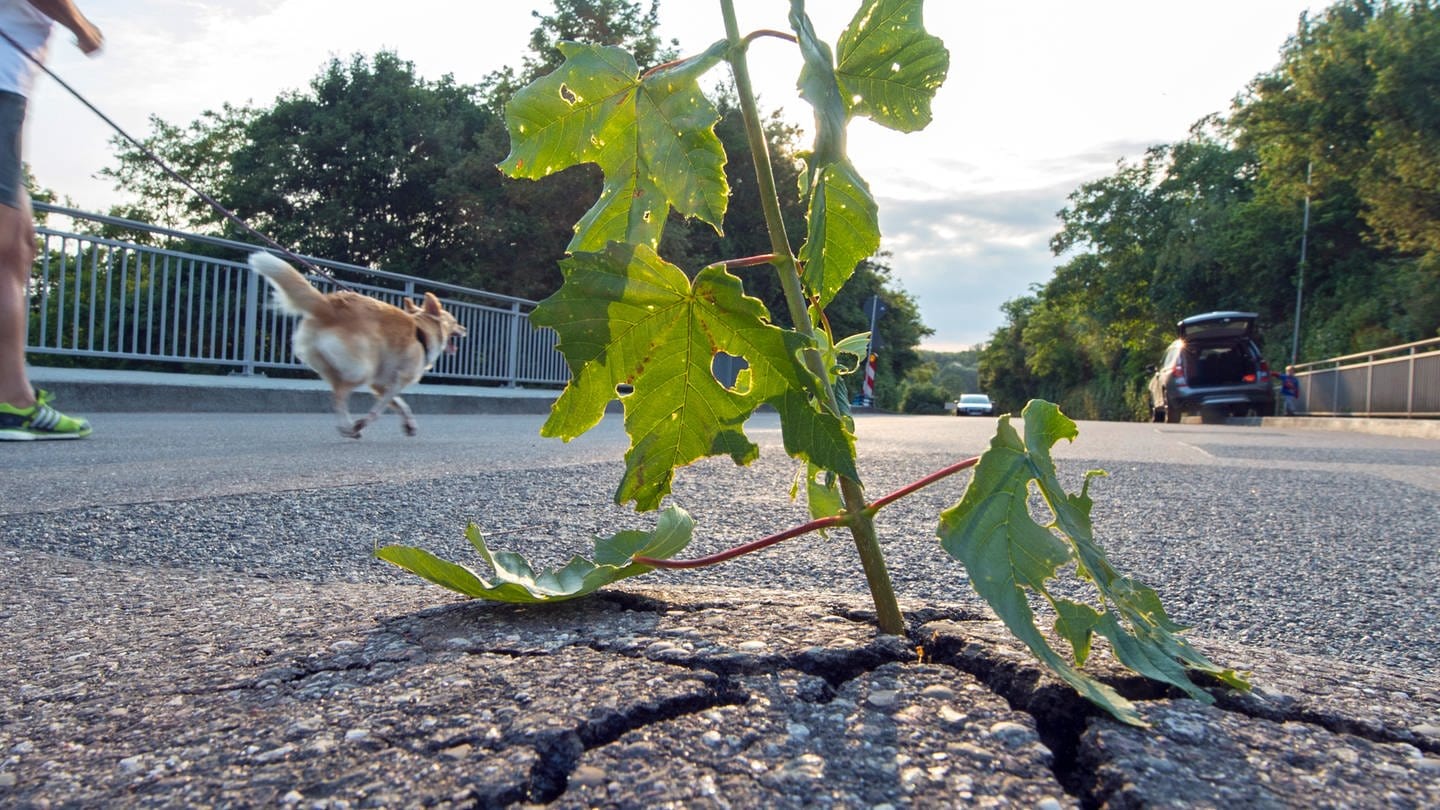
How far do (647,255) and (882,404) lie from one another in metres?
48.7

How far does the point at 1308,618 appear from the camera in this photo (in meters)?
1.64

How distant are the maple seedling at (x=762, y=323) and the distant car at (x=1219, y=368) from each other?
21536 millimetres

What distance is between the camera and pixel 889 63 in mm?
882

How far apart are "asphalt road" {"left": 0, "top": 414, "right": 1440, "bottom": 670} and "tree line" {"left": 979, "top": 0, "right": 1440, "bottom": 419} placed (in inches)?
740

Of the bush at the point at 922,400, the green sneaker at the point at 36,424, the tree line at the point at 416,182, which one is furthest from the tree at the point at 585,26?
the bush at the point at 922,400

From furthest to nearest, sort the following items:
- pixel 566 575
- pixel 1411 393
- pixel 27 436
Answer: pixel 1411 393
pixel 27 436
pixel 566 575

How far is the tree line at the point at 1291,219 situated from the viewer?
19.1m

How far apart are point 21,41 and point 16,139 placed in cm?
38

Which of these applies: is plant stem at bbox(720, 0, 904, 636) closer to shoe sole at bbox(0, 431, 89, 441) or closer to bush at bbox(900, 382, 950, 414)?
shoe sole at bbox(0, 431, 89, 441)

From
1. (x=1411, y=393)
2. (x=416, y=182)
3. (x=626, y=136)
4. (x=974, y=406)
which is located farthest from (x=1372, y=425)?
(x=974, y=406)

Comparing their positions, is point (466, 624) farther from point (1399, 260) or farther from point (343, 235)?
point (1399, 260)

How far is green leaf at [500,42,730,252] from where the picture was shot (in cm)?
93

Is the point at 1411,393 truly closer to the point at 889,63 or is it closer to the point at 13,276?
the point at 13,276

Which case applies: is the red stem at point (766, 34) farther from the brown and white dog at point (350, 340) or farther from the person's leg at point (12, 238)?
the brown and white dog at point (350, 340)
